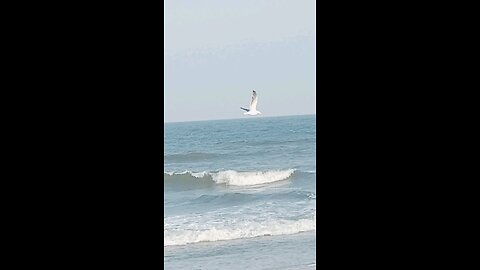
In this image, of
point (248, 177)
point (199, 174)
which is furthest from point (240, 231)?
point (199, 174)

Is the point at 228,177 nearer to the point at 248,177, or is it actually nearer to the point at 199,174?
the point at 248,177

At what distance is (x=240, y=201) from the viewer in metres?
7.91

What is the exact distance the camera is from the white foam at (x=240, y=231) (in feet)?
20.3

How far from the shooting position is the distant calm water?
17.9ft

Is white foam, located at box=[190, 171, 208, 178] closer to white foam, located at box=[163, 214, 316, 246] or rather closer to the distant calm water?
the distant calm water

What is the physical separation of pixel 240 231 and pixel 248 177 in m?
2.96

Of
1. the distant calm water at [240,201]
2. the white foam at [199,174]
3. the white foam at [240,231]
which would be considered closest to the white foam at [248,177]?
the distant calm water at [240,201]

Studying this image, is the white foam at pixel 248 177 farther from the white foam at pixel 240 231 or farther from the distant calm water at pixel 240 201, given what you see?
the white foam at pixel 240 231

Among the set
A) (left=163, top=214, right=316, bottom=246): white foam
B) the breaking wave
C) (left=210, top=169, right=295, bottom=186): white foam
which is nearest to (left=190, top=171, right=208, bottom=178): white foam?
the breaking wave

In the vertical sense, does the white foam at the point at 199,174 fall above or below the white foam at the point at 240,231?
above
